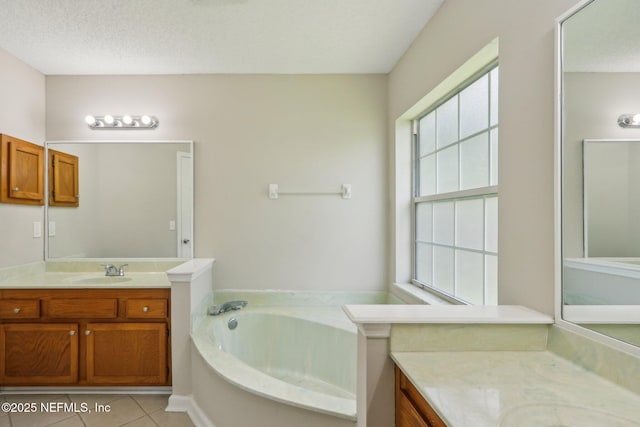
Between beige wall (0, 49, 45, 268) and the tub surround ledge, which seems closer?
the tub surround ledge

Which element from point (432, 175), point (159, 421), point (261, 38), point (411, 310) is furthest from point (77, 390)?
point (432, 175)

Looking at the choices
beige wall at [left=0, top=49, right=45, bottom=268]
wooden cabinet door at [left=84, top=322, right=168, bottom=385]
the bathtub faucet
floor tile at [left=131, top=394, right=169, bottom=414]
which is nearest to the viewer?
floor tile at [left=131, top=394, right=169, bottom=414]

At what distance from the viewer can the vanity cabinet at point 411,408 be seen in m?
0.86

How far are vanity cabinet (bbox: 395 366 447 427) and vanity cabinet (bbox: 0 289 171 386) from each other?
172cm

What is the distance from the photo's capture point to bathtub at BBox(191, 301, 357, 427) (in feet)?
5.08

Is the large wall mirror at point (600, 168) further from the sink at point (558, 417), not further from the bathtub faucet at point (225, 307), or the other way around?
the bathtub faucet at point (225, 307)

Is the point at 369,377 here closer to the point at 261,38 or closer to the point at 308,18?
the point at 308,18

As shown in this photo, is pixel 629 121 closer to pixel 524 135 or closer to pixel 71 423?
pixel 524 135

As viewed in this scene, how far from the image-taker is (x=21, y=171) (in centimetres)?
239

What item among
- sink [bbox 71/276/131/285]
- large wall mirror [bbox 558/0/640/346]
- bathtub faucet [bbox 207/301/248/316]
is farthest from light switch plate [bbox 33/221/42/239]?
large wall mirror [bbox 558/0/640/346]

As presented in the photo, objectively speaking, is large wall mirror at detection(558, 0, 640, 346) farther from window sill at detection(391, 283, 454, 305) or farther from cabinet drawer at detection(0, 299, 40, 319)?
cabinet drawer at detection(0, 299, 40, 319)

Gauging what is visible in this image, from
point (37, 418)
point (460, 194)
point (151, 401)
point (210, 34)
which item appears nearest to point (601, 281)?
point (460, 194)

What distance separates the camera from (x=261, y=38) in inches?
82.3

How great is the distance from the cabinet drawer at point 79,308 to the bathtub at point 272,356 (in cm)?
64
